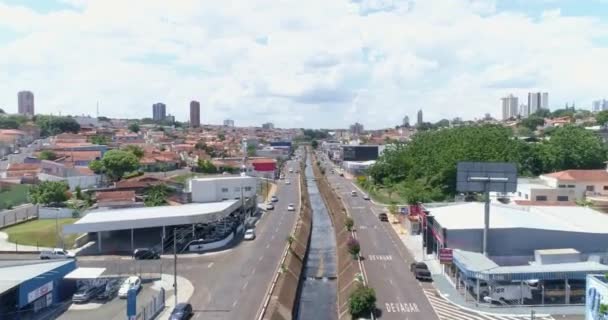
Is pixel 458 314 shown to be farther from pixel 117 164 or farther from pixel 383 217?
pixel 117 164

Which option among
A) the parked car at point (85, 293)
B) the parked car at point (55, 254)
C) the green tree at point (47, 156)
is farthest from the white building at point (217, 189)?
the green tree at point (47, 156)

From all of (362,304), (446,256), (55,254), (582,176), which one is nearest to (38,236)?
(55,254)

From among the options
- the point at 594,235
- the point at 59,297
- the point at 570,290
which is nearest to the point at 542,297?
the point at 570,290

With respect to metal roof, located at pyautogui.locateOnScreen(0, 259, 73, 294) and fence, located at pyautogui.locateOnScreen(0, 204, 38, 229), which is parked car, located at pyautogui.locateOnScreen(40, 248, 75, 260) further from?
fence, located at pyautogui.locateOnScreen(0, 204, 38, 229)

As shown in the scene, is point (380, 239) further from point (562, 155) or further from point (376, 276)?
point (562, 155)

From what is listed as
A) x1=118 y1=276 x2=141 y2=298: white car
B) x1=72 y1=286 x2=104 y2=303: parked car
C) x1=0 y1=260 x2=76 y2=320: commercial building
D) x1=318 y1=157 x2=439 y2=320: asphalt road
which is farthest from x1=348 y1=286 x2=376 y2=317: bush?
x1=0 y1=260 x2=76 y2=320: commercial building

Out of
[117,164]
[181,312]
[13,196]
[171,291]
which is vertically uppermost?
[117,164]
